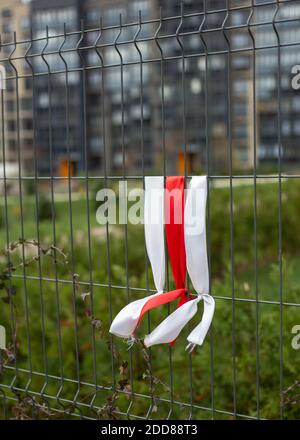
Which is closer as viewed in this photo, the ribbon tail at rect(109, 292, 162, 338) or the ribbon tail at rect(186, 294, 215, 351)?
the ribbon tail at rect(186, 294, 215, 351)

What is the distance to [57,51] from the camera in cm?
290

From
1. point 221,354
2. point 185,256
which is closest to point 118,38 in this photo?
point 185,256

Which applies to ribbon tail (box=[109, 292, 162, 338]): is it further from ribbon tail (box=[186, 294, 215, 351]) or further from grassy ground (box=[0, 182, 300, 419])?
ribbon tail (box=[186, 294, 215, 351])

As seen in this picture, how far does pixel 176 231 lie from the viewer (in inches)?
101

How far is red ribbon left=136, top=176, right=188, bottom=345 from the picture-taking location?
8.35ft

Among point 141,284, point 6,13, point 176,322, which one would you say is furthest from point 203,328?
point 6,13

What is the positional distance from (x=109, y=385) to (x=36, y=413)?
0.58m

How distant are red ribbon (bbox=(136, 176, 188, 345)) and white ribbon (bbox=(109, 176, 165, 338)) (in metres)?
0.03

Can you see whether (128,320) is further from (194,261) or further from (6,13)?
(6,13)

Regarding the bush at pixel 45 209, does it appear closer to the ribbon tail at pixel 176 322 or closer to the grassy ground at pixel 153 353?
the grassy ground at pixel 153 353

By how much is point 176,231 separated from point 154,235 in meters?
0.10

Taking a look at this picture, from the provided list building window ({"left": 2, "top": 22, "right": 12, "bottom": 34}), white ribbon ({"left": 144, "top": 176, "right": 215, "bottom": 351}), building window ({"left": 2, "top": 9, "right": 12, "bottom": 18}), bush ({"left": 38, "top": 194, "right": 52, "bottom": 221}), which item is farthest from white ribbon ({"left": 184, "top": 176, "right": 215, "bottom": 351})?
bush ({"left": 38, "top": 194, "right": 52, "bottom": 221})

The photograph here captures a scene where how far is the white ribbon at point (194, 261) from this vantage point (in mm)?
2479

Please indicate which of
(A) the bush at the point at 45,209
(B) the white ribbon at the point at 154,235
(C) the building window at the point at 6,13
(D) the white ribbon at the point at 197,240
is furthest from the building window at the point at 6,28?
(A) the bush at the point at 45,209
